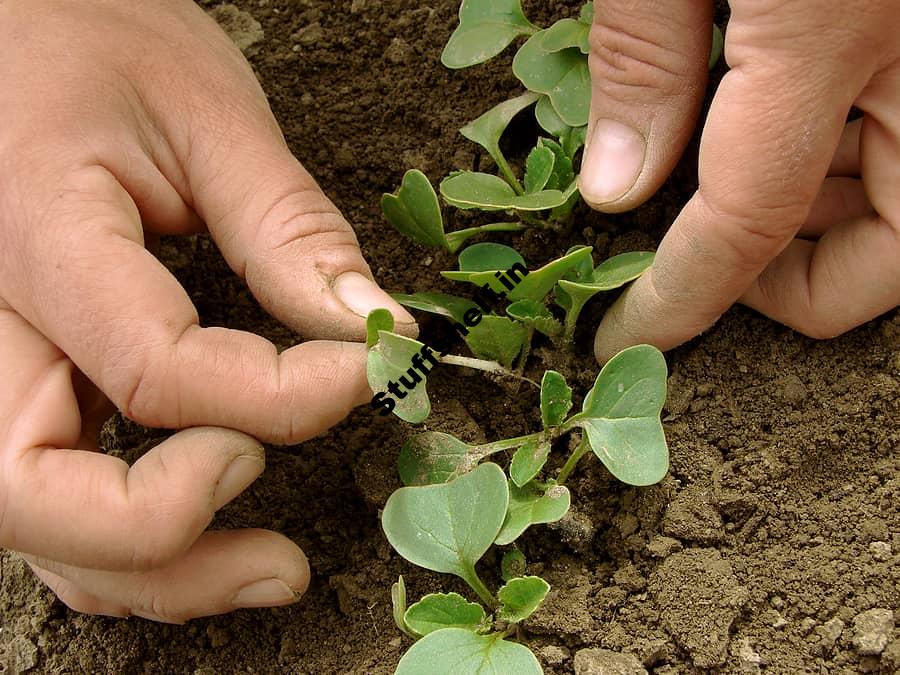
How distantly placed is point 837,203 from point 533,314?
1.58 feet

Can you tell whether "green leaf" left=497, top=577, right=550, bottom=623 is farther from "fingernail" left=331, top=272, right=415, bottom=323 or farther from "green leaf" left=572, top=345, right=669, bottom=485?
"fingernail" left=331, top=272, right=415, bottom=323

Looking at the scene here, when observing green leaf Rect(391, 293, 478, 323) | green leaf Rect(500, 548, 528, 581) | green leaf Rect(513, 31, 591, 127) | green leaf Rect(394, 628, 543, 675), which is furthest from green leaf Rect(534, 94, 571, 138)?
green leaf Rect(394, 628, 543, 675)

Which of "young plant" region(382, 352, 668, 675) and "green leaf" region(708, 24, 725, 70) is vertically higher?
"green leaf" region(708, 24, 725, 70)

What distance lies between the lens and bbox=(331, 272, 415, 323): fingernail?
3.95 feet

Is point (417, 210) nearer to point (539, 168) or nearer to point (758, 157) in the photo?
point (539, 168)

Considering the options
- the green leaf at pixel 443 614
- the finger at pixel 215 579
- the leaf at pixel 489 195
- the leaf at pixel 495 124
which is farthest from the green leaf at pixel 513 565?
the leaf at pixel 495 124

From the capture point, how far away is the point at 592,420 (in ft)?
4.18

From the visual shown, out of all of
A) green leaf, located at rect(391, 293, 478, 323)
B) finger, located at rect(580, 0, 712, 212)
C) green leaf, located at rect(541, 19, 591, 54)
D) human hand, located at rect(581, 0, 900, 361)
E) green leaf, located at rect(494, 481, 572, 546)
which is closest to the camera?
human hand, located at rect(581, 0, 900, 361)

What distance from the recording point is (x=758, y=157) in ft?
3.63

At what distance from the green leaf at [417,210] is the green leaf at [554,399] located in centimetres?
32

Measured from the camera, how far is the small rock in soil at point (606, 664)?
44.6 inches

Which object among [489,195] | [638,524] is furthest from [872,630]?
[489,195]

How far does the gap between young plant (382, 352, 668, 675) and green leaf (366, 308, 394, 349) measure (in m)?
0.22

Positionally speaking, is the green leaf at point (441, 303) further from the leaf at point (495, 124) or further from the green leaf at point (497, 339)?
the leaf at point (495, 124)
